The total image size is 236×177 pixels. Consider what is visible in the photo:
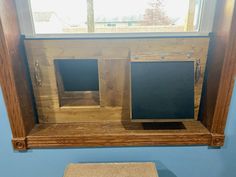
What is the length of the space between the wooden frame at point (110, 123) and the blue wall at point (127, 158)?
6 cm

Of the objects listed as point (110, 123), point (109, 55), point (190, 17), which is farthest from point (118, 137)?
point (190, 17)

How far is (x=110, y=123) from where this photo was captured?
1.30 m

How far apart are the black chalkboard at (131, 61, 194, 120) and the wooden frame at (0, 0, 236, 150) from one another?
0.40 ft

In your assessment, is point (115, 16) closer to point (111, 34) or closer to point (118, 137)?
point (111, 34)

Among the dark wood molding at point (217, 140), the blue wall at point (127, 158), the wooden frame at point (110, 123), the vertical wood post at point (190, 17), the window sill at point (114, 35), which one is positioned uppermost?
the vertical wood post at point (190, 17)

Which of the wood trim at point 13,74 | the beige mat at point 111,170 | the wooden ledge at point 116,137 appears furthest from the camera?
the wooden ledge at point 116,137

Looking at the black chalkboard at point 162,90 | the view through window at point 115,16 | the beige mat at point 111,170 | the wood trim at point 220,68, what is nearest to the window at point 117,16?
the view through window at point 115,16

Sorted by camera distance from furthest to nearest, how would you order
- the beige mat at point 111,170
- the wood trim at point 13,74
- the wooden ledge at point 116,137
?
1. the wooden ledge at point 116,137
2. the beige mat at point 111,170
3. the wood trim at point 13,74

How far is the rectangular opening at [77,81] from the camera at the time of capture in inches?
47.4

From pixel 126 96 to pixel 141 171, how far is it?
0.46 meters

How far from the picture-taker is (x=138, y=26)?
1.13 meters

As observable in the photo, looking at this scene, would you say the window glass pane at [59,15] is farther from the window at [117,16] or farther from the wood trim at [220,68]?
the wood trim at [220,68]

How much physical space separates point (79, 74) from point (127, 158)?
24.8 inches

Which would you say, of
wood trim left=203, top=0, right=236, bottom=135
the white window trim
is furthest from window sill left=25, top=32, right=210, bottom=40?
wood trim left=203, top=0, right=236, bottom=135
